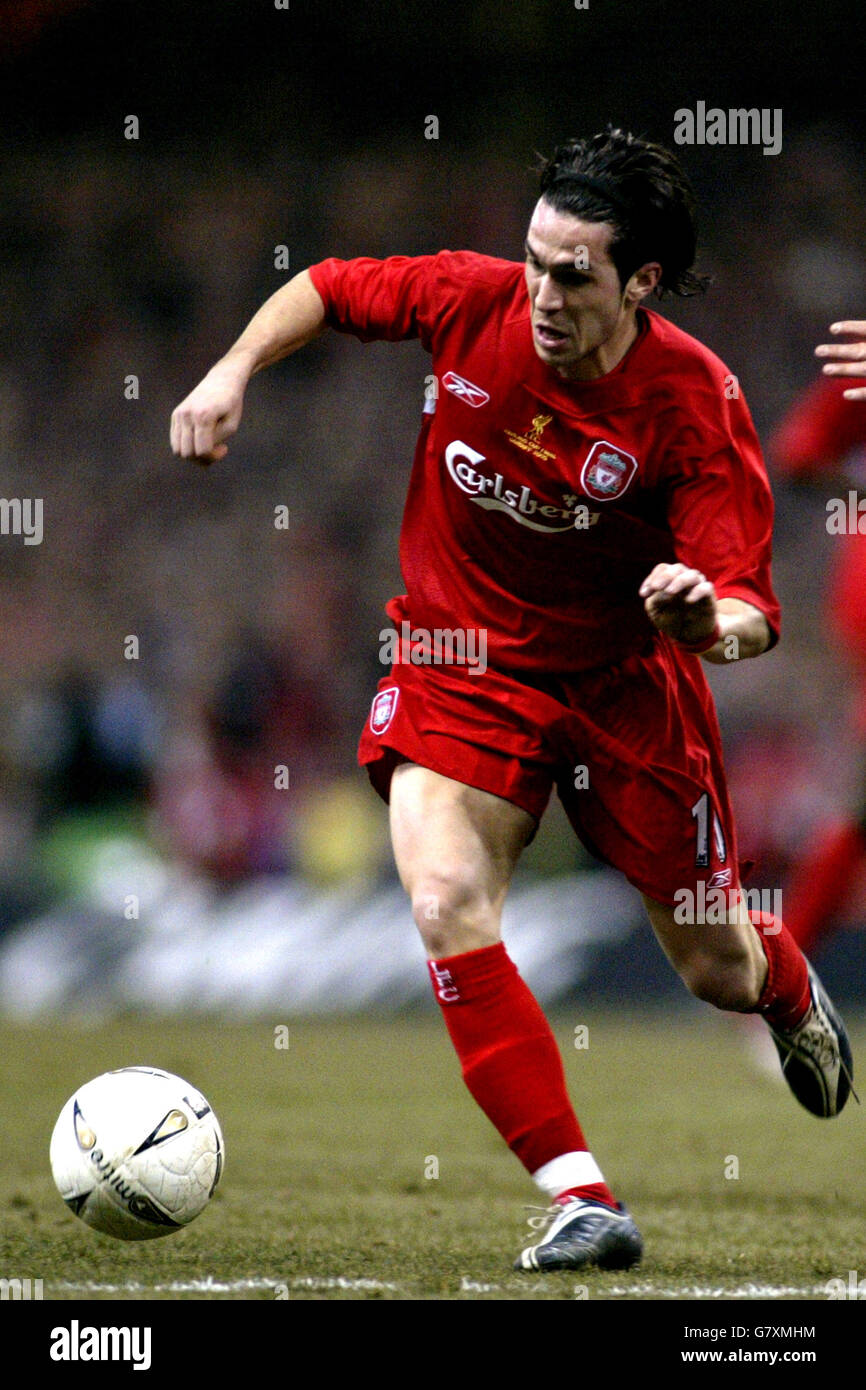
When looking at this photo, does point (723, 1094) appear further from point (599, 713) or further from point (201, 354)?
point (201, 354)

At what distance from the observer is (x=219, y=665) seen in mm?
11656

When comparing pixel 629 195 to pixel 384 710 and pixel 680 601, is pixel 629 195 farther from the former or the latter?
pixel 384 710

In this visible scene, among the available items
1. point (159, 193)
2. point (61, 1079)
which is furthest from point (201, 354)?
point (61, 1079)

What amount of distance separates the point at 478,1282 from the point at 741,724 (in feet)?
25.6

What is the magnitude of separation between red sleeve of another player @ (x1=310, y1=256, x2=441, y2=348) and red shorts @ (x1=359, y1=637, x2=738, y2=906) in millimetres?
724

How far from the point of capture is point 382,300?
3980mm

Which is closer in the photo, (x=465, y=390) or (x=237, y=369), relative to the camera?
(x=237, y=369)

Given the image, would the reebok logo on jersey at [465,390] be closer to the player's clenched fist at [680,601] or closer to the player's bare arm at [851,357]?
the player's bare arm at [851,357]

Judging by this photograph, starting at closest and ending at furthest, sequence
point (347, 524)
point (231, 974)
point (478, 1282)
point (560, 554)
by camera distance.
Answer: point (478, 1282) < point (560, 554) < point (231, 974) < point (347, 524)

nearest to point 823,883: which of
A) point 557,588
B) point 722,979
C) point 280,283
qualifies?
point 722,979

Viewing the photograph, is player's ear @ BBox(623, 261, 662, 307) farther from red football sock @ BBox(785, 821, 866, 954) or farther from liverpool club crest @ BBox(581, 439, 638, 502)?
red football sock @ BBox(785, 821, 866, 954)

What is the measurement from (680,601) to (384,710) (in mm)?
1063

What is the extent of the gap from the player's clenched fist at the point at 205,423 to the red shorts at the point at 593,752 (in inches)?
29.1

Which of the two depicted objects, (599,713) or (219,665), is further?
(219,665)
